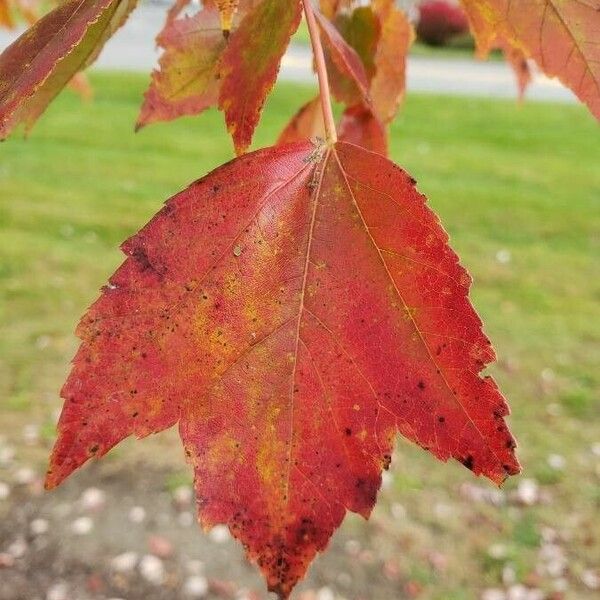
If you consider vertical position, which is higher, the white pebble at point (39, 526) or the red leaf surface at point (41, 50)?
the red leaf surface at point (41, 50)

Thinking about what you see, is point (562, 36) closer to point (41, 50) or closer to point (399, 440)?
point (41, 50)

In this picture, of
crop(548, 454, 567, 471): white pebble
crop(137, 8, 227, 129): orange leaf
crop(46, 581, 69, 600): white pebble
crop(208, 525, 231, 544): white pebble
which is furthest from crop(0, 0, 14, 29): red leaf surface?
crop(548, 454, 567, 471): white pebble

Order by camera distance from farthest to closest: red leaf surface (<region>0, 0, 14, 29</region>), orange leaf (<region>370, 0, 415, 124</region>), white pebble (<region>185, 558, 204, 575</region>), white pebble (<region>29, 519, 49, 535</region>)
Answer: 1. white pebble (<region>29, 519, 49, 535</region>)
2. white pebble (<region>185, 558, 204, 575</region>)
3. red leaf surface (<region>0, 0, 14, 29</region>)
4. orange leaf (<region>370, 0, 415, 124</region>)

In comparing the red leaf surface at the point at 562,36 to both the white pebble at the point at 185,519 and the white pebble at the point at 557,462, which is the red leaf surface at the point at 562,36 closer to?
the white pebble at the point at 185,519

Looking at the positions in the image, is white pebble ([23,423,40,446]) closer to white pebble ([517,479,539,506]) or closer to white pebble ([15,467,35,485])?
white pebble ([15,467,35,485])

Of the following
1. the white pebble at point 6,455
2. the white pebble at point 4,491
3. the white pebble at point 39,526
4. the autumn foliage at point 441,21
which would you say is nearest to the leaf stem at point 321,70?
the white pebble at point 39,526

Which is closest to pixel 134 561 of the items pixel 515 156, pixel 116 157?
pixel 116 157

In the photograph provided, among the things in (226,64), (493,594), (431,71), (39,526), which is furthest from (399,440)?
(431,71)
